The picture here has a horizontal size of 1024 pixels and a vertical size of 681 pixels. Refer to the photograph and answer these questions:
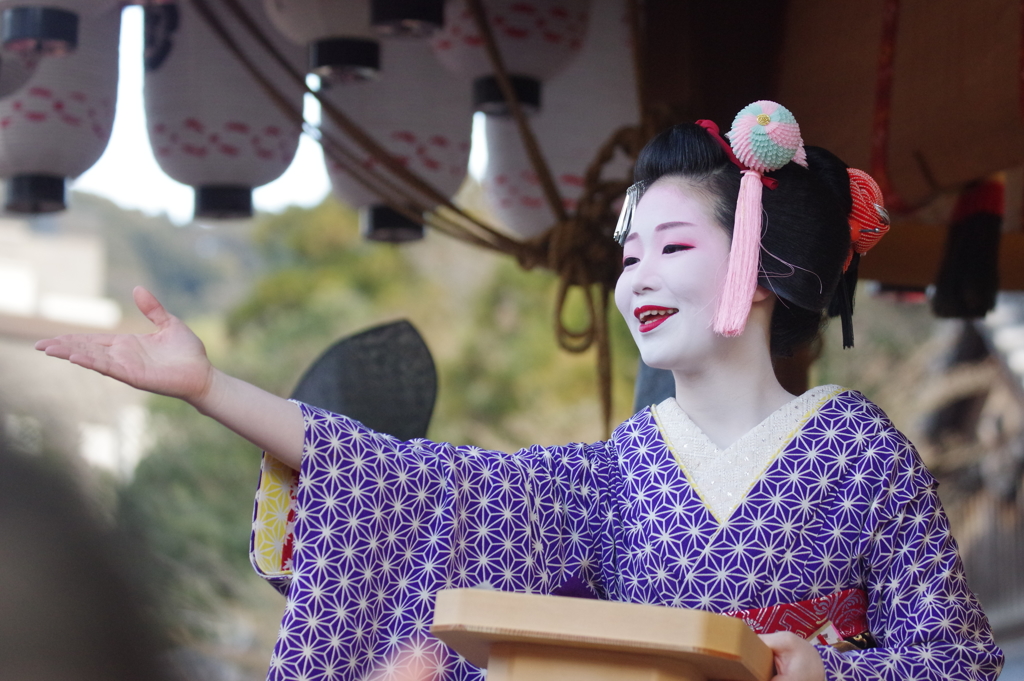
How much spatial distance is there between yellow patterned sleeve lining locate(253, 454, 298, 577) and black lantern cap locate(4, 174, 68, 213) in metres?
1.62

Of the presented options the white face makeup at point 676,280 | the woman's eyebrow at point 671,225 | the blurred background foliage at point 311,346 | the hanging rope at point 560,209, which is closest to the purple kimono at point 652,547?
the white face makeup at point 676,280

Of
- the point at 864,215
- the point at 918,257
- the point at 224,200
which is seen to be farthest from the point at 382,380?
the point at 918,257

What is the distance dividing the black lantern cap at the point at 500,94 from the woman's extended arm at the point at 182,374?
1.37 meters

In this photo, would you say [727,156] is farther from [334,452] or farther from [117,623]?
[117,623]

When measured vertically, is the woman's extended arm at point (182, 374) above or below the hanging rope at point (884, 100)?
below

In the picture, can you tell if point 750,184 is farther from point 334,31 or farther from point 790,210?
point 334,31

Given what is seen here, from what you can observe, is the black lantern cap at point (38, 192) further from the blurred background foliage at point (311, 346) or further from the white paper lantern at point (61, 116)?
the blurred background foliage at point (311, 346)

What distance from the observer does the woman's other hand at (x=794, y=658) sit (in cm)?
104

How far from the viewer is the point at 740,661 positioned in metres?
0.91

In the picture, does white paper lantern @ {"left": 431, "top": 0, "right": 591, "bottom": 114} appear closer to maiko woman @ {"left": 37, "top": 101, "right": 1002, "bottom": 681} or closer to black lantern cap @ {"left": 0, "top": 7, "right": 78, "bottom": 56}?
black lantern cap @ {"left": 0, "top": 7, "right": 78, "bottom": 56}

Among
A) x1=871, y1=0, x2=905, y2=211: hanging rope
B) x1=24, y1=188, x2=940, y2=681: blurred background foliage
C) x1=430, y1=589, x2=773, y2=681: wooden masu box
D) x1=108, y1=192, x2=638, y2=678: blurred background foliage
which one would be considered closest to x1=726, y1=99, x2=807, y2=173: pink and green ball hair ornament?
x1=430, y1=589, x2=773, y2=681: wooden masu box

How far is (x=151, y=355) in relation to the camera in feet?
3.51

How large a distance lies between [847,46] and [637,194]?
0.83 m

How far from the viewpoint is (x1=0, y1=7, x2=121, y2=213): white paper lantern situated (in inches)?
96.7
